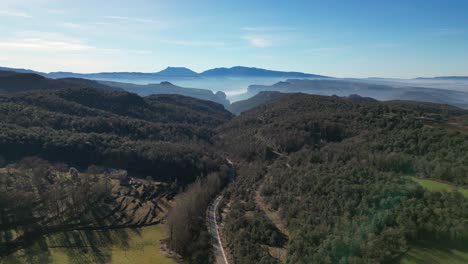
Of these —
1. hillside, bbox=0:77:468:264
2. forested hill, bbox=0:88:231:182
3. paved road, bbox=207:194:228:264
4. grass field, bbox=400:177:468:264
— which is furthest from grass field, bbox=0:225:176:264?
forested hill, bbox=0:88:231:182

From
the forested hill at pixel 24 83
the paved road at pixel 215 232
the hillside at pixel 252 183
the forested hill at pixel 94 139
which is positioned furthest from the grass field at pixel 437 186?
the forested hill at pixel 24 83

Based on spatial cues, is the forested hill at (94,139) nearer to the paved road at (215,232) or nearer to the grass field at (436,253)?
the paved road at (215,232)

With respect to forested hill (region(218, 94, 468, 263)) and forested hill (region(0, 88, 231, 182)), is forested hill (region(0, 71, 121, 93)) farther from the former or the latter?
forested hill (region(218, 94, 468, 263))

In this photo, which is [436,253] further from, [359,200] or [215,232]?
[215,232]

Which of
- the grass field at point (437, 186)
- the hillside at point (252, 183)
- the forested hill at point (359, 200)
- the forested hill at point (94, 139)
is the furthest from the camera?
the forested hill at point (94, 139)

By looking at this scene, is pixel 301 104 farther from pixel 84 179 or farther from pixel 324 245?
pixel 324 245

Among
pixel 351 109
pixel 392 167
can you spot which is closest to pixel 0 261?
pixel 392 167
